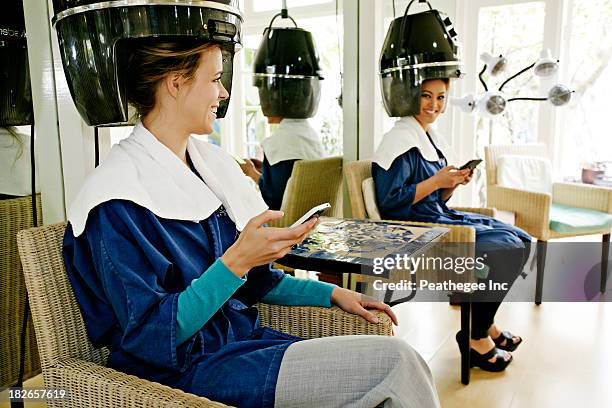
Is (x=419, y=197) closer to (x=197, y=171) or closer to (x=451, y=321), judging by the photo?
(x=451, y=321)

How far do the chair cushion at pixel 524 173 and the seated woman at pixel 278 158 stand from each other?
1626 millimetres

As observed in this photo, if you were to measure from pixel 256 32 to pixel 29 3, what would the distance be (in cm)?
90

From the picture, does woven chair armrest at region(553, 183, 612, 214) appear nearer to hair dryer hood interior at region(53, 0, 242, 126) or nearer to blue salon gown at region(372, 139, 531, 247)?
blue salon gown at region(372, 139, 531, 247)

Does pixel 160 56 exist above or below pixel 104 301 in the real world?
above

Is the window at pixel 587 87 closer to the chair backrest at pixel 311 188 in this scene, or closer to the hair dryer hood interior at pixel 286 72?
the chair backrest at pixel 311 188

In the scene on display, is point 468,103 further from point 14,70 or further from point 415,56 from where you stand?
point 14,70

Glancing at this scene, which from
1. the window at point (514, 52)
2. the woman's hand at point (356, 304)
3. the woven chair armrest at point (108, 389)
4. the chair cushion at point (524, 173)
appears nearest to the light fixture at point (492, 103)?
the chair cushion at point (524, 173)

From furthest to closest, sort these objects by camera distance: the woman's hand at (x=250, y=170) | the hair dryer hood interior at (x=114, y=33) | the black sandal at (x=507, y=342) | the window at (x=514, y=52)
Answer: the window at (x=514, y=52), the black sandal at (x=507, y=342), the woman's hand at (x=250, y=170), the hair dryer hood interior at (x=114, y=33)

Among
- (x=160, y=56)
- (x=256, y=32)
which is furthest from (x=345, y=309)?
(x=256, y=32)

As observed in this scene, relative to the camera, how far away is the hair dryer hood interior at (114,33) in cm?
93

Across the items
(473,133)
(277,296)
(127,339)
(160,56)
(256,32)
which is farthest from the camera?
(473,133)

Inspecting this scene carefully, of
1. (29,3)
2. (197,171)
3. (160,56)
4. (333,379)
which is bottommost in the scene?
(333,379)

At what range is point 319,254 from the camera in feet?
4.73

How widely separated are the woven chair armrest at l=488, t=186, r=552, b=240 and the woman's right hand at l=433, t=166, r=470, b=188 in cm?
102
